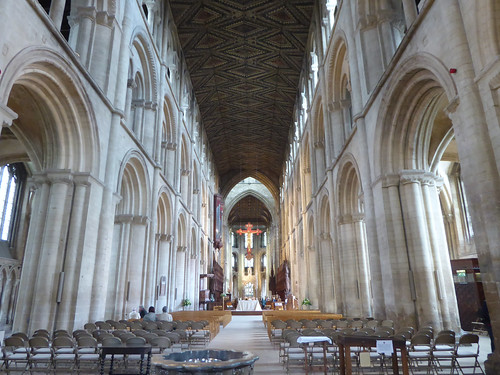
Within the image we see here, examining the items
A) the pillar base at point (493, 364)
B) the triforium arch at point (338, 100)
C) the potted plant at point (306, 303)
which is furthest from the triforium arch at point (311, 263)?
the pillar base at point (493, 364)

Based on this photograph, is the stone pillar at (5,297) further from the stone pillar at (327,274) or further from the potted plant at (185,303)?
the stone pillar at (327,274)

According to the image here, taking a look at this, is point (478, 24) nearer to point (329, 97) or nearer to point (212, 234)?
point (329, 97)

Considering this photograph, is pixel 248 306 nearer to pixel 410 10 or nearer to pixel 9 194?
pixel 9 194

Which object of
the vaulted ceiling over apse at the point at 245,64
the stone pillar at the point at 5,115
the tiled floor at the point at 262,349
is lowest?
the tiled floor at the point at 262,349

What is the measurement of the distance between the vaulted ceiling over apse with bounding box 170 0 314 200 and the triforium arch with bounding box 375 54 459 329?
459 inches

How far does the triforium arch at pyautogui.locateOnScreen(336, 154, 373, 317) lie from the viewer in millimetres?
14773

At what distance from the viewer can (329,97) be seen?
1680 centimetres

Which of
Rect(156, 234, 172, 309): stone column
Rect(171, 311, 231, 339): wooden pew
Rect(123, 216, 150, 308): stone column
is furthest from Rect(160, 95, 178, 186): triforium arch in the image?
Rect(171, 311, 231, 339): wooden pew

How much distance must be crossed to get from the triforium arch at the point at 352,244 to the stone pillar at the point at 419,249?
4384mm

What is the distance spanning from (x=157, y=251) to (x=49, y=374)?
1162 cm

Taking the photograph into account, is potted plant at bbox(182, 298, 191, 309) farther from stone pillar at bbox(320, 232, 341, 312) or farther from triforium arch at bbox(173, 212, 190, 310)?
stone pillar at bbox(320, 232, 341, 312)

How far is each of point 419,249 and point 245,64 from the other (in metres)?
18.0

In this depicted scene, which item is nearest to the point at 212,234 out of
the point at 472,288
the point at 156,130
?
the point at 156,130

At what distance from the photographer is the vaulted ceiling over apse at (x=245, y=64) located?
1953 centimetres
